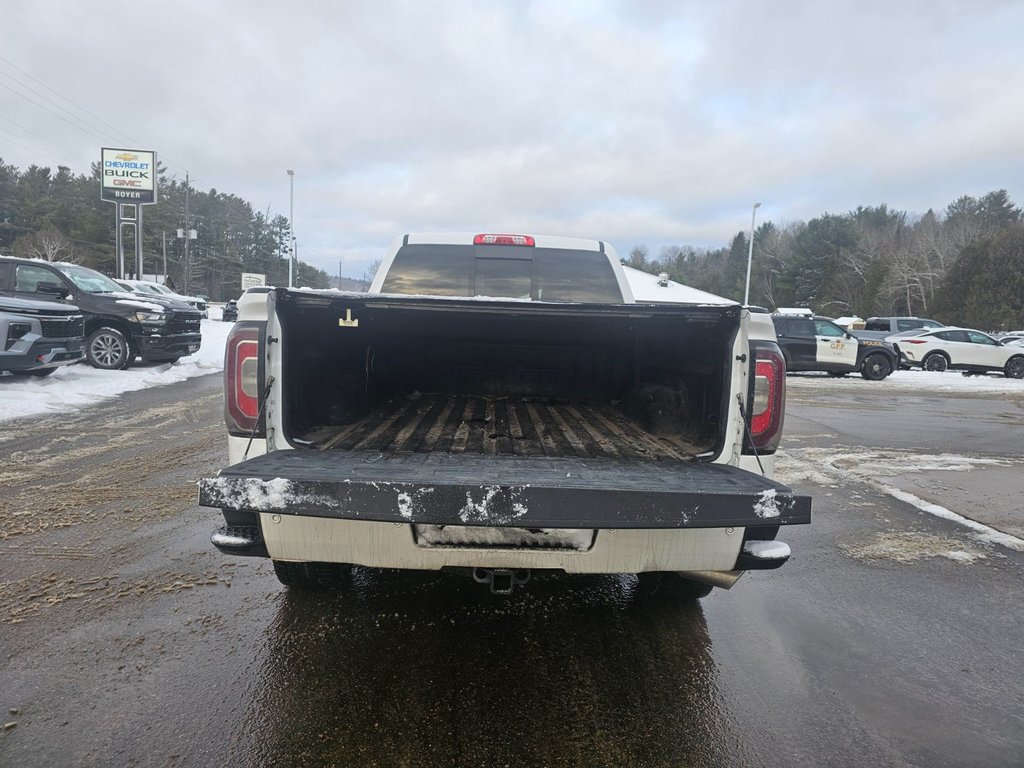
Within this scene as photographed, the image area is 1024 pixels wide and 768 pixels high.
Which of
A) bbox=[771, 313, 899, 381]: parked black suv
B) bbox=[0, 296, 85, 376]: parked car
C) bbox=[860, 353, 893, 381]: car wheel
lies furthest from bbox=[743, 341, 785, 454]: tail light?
bbox=[860, 353, 893, 381]: car wheel

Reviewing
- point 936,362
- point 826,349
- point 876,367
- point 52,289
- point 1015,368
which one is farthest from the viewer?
point 936,362

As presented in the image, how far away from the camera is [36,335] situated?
8414 mm

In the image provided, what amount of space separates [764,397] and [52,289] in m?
12.0

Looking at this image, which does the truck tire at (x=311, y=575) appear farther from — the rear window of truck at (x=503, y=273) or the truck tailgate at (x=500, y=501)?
the rear window of truck at (x=503, y=273)

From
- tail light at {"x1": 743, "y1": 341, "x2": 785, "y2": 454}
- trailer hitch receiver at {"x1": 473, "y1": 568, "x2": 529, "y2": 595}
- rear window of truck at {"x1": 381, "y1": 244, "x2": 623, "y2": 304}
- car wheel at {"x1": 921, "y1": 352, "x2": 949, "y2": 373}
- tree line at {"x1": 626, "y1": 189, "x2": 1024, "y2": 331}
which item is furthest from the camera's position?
tree line at {"x1": 626, "y1": 189, "x2": 1024, "y2": 331}

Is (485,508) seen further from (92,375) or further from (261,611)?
(92,375)

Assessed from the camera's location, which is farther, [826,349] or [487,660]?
[826,349]

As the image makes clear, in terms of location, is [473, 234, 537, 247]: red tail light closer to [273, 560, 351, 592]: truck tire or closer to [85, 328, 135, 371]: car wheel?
[273, 560, 351, 592]: truck tire

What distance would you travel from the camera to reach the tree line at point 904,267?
3944cm

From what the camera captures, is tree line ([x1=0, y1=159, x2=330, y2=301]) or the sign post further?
tree line ([x1=0, y1=159, x2=330, y2=301])

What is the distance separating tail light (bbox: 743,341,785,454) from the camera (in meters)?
2.48

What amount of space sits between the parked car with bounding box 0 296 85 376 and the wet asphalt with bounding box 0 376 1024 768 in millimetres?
5391

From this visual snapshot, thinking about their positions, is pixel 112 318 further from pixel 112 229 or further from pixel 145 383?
pixel 112 229

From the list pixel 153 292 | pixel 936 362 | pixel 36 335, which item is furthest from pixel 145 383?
pixel 936 362
